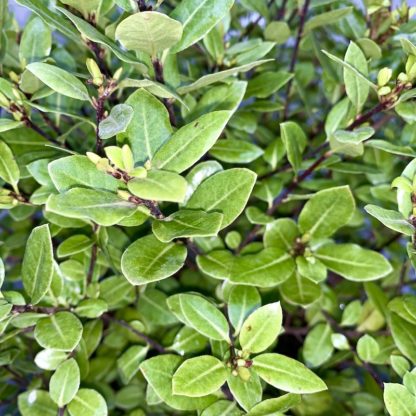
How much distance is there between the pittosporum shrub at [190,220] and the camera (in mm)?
559

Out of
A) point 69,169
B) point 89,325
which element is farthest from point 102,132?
point 89,325

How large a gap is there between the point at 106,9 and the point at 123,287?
0.35 m

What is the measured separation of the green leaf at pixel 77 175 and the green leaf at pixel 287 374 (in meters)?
0.24

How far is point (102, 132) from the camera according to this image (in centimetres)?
51

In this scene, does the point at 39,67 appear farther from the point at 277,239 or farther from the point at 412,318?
the point at 412,318

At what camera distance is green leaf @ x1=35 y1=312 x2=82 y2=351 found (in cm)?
59

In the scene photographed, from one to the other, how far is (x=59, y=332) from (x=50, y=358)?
0.09 m

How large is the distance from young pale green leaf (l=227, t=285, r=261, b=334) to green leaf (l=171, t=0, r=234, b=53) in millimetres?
280

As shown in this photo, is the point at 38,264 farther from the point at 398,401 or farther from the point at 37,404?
the point at 398,401

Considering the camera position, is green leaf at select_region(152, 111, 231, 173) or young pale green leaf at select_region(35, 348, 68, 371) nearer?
green leaf at select_region(152, 111, 231, 173)

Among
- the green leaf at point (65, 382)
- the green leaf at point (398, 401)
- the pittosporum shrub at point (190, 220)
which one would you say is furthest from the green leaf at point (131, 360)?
the green leaf at point (398, 401)

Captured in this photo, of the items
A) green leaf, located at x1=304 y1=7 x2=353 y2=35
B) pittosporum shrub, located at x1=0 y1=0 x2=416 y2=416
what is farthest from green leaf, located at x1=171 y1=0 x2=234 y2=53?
green leaf, located at x1=304 y1=7 x2=353 y2=35

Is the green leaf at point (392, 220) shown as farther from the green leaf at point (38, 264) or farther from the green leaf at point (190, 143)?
the green leaf at point (38, 264)

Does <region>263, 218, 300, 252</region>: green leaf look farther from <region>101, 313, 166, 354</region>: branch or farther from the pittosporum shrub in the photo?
<region>101, 313, 166, 354</region>: branch
